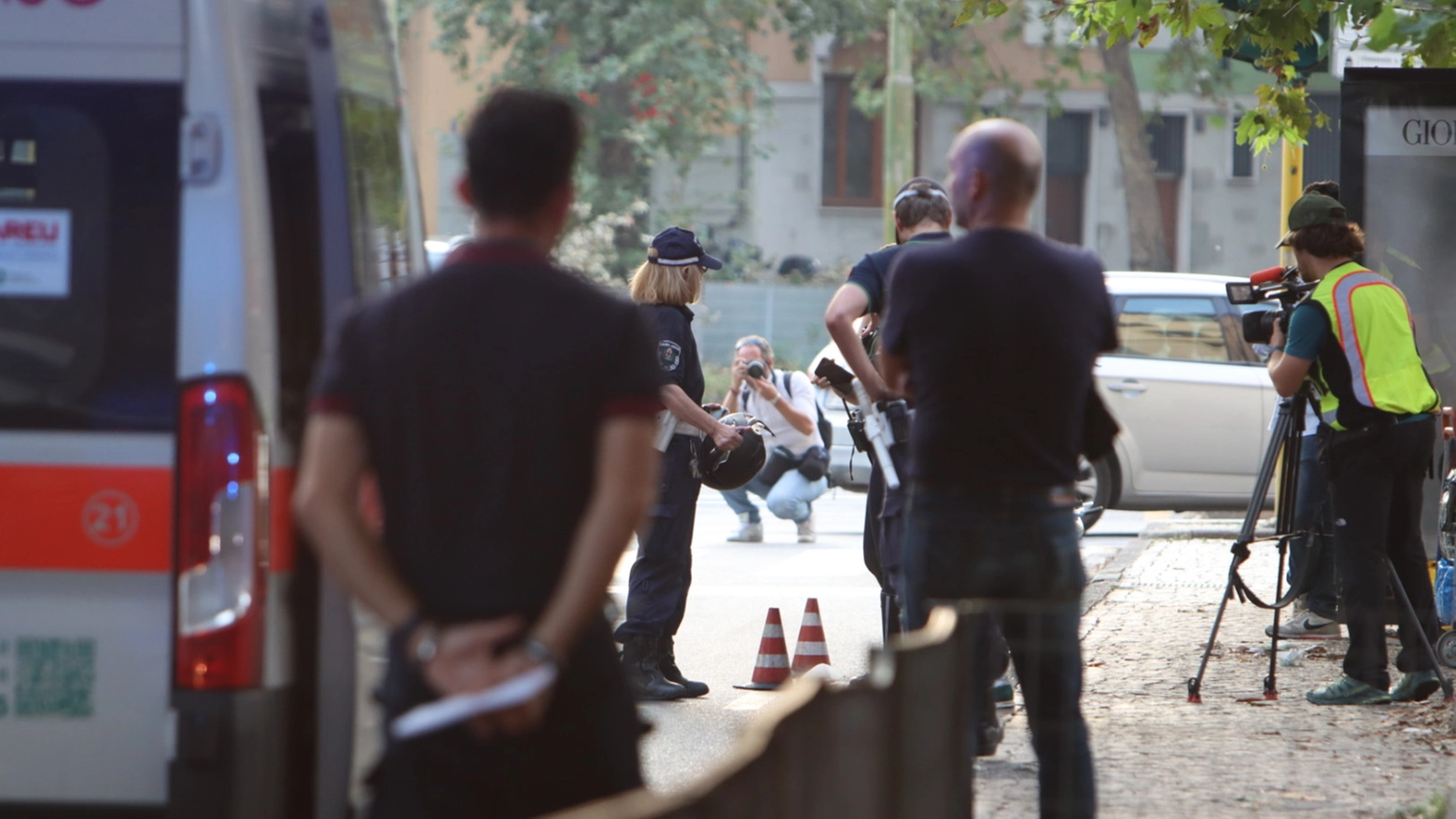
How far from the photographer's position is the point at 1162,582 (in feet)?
36.3

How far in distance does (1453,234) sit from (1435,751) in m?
3.32

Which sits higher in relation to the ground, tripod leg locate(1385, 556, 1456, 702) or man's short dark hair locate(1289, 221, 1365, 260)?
man's short dark hair locate(1289, 221, 1365, 260)

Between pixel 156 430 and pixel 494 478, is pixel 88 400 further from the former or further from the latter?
pixel 494 478

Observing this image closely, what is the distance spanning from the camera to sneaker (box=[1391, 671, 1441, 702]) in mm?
7043

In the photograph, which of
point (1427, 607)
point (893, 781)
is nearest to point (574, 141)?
point (893, 781)

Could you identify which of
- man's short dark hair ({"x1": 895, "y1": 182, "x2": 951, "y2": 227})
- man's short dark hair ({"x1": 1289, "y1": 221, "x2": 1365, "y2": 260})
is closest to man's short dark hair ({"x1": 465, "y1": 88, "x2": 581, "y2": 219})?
man's short dark hair ({"x1": 895, "y1": 182, "x2": 951, "y2": 227})

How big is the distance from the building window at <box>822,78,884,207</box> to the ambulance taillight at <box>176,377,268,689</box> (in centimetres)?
3035

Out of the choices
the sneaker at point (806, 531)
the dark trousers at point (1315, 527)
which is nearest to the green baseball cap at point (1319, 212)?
the dark trousers at point (1315, 527)

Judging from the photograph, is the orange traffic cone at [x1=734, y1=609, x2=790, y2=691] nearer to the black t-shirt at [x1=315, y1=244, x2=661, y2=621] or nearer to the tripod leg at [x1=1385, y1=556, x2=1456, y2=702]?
the tripod leg at [x1=1385, y1=556, x2=1456, y2=702]

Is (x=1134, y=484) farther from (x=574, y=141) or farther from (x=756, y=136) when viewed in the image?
(x=756, y=136)

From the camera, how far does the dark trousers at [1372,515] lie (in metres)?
6.92

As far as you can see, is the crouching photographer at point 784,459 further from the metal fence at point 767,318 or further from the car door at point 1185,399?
the metal fence at point 767,318

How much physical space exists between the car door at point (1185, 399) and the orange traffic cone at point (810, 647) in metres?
6.10

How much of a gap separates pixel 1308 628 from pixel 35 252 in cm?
666
